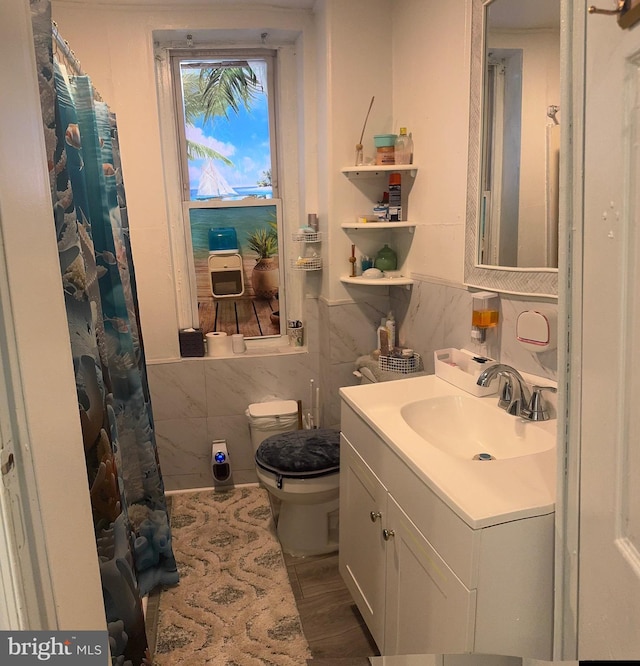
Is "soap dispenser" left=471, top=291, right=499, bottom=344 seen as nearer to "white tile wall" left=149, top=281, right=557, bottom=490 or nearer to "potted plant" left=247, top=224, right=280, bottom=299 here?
"white tile wall" left=149, top=281, right=557, bottom=490

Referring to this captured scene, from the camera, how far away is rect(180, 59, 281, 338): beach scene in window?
2887 millimetres

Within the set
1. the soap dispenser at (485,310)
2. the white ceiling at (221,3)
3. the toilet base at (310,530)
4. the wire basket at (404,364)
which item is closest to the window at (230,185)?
the white ceiling at (221,3)

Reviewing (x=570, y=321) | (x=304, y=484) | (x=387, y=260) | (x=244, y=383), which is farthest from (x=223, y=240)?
(x=570, y=321)

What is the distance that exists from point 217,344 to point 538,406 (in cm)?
184

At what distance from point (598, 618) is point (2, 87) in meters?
1.12

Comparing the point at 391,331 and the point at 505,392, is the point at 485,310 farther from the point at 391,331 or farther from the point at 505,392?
the point at 391,331

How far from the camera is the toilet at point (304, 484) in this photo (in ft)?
7.52

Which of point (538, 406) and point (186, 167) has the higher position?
point (186, 167)

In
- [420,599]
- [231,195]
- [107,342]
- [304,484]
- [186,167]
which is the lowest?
[304,484]

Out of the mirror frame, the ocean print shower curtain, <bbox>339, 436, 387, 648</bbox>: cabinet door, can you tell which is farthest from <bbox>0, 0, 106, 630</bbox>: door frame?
the mirror frame

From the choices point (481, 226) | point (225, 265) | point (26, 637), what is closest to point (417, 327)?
point (481, 226)

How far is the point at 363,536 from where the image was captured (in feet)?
5.94

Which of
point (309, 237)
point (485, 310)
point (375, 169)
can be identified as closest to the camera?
point (485, 310)

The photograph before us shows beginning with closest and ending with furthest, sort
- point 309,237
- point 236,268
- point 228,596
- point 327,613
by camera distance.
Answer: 1. point 327,613
2. point 228,596
3. point 309,237
4. point 236,268
